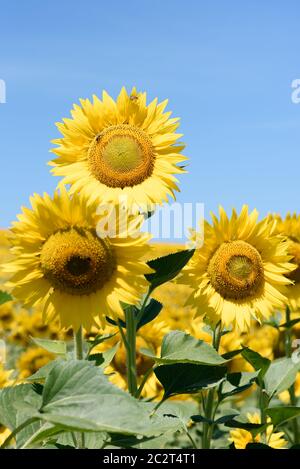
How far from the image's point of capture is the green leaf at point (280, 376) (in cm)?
286

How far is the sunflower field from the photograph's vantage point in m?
1.69

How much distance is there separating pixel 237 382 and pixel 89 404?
140cm

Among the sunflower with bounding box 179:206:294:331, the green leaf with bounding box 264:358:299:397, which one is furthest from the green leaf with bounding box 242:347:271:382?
the sunflower with bounding box 179:206:294:331

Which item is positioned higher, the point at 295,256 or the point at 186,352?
the point at 295,256

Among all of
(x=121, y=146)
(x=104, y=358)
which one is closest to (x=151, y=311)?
(x=104, y=358)

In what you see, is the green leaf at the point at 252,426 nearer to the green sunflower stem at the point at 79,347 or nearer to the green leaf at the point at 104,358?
the green leaf at the point at 104,358

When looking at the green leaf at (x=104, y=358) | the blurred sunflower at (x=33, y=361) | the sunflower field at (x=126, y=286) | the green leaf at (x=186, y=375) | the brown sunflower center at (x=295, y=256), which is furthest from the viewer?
the blurred sunflower at (x=33, y=361)

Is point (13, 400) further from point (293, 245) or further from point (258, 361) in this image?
point (293, 245)

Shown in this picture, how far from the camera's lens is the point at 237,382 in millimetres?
2812

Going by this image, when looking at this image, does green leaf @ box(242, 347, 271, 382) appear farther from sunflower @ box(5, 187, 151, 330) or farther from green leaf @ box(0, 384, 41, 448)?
green leaf @ box(0, 384, 41, 448)

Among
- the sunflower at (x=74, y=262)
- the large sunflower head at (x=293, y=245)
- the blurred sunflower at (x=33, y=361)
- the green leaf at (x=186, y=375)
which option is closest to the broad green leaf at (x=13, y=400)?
the sunflower at (x=74, y=262)
